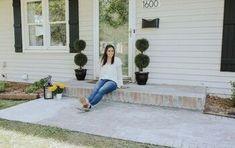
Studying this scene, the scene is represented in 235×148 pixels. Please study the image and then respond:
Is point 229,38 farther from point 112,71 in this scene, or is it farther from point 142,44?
Answer: point 112,71

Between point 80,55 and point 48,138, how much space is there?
291 centimetres

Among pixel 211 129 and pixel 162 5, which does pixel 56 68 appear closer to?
pixel 162 5

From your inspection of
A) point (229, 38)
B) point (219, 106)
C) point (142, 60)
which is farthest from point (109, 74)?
point (229, 38)

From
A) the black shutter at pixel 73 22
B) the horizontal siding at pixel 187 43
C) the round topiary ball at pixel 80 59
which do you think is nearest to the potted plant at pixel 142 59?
the horizontal siding at pixel 187 43

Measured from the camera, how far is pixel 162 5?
540 cm

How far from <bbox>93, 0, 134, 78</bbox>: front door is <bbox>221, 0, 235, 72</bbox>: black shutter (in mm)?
1892

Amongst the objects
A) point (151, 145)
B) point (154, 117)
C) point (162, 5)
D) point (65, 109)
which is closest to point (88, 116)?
point (65, 109)

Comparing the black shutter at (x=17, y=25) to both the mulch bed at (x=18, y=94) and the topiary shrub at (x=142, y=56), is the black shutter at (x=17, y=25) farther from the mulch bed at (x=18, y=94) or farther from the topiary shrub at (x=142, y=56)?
the topiary shrub at (x=142, y=56)

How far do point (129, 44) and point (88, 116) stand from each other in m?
2.20

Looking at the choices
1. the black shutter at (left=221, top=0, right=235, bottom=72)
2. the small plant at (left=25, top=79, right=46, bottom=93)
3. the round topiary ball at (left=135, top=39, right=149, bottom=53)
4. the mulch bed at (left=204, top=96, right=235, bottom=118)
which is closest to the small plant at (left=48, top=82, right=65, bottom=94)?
the small plant at (left=25, top=79, right=46, bottom=93)

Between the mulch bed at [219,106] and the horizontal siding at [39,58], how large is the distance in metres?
2.81

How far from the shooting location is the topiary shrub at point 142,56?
5.28m

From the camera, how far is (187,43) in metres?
5.27

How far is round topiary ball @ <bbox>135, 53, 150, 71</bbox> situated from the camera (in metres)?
5.28
